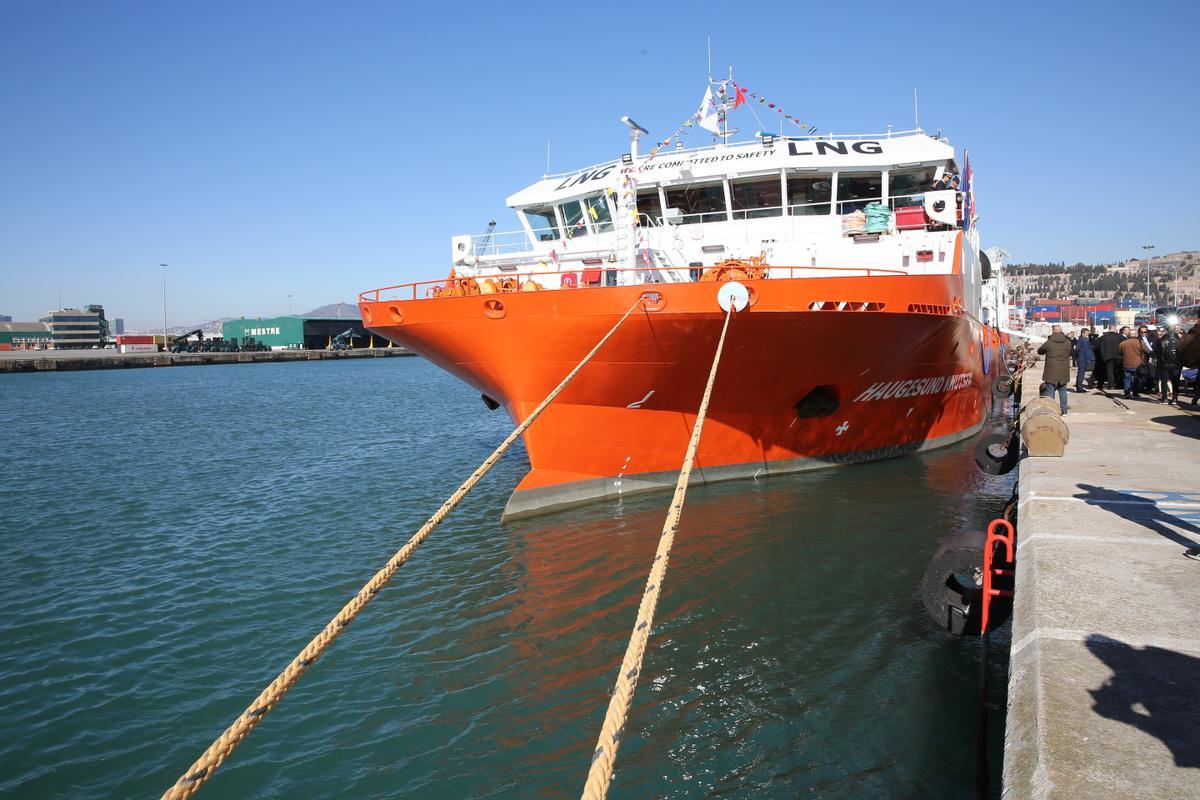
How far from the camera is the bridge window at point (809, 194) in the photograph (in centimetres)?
1337

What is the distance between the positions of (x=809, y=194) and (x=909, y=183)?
2.01m

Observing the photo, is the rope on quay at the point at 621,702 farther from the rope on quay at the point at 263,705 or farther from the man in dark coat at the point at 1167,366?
the man in dark coat at the point at 1167,366

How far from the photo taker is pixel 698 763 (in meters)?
5.12

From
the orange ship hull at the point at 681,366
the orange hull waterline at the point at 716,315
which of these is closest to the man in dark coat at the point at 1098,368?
the orange hull waterline at the point at 716,315

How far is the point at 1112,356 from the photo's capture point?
16625mm

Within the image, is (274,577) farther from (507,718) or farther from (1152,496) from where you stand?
(1152,496)

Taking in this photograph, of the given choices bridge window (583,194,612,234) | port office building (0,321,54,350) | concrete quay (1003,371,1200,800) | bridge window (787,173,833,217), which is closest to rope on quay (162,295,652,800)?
concrete quay (1003,371,1200,800)

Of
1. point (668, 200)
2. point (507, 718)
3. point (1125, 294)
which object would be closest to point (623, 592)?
point (507, 718)

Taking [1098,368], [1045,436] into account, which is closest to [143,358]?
[1098,368]

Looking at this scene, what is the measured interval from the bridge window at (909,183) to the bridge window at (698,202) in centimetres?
306

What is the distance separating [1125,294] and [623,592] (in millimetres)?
230633

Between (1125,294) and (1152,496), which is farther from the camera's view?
(1125,294)

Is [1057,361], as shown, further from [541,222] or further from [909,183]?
[541,222]

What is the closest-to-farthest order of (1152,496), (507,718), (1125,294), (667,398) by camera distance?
(507,718)
(1152,496)
(667,398)
(1125,294)
